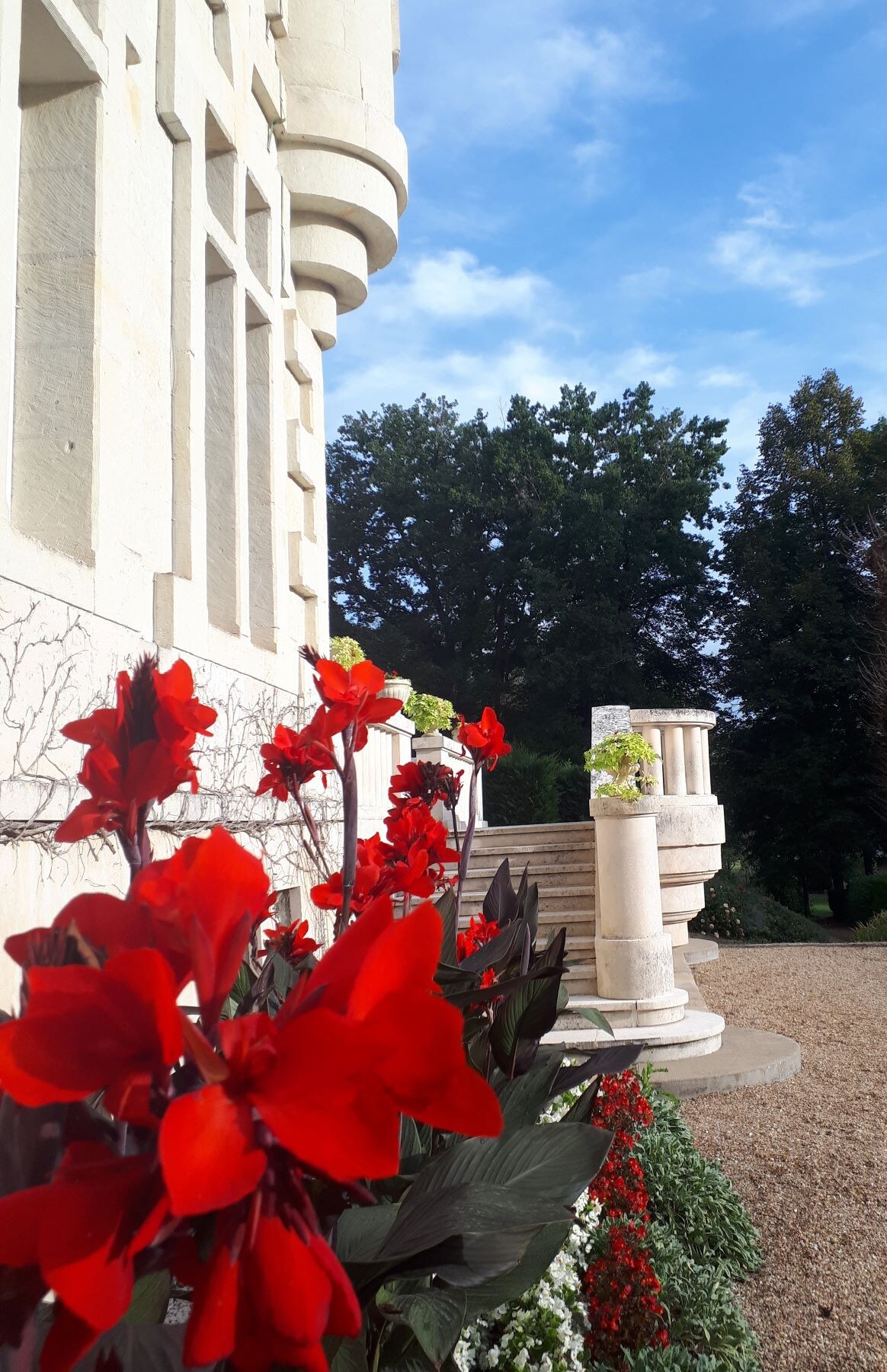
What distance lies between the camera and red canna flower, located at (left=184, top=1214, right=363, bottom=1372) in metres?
0.41

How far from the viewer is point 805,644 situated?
875 inches

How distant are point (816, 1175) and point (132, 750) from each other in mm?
4857

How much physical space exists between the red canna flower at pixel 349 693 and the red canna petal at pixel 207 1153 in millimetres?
902

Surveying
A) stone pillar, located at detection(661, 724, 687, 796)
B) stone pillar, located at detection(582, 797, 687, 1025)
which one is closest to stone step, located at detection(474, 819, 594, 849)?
stone pillar, located at detection(661, 724, 687, 796)

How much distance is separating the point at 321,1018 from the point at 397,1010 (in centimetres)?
4

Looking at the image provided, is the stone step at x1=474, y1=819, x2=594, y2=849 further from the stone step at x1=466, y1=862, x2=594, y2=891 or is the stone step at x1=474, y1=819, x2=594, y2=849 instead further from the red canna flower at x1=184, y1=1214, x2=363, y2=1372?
the red canna flower at x1=184, y1=1214, x2=363, y2=1372

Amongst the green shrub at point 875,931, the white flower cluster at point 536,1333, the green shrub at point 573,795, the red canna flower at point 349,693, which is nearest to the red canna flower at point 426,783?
the red canna flower at point 349,693

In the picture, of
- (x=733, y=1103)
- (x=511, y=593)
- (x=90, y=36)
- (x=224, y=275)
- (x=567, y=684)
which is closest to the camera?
(x=90, y=36)

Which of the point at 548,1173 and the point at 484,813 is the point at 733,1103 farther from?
the point at 484,813

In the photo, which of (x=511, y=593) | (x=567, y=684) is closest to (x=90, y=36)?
(x=567, y=684)

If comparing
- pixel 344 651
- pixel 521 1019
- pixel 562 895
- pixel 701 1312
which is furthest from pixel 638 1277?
pixel 344 651

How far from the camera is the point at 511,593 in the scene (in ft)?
92.6

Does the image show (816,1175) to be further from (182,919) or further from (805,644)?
(805,644)

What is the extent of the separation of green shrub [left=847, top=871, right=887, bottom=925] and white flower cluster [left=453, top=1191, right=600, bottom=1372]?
56.3 feet
